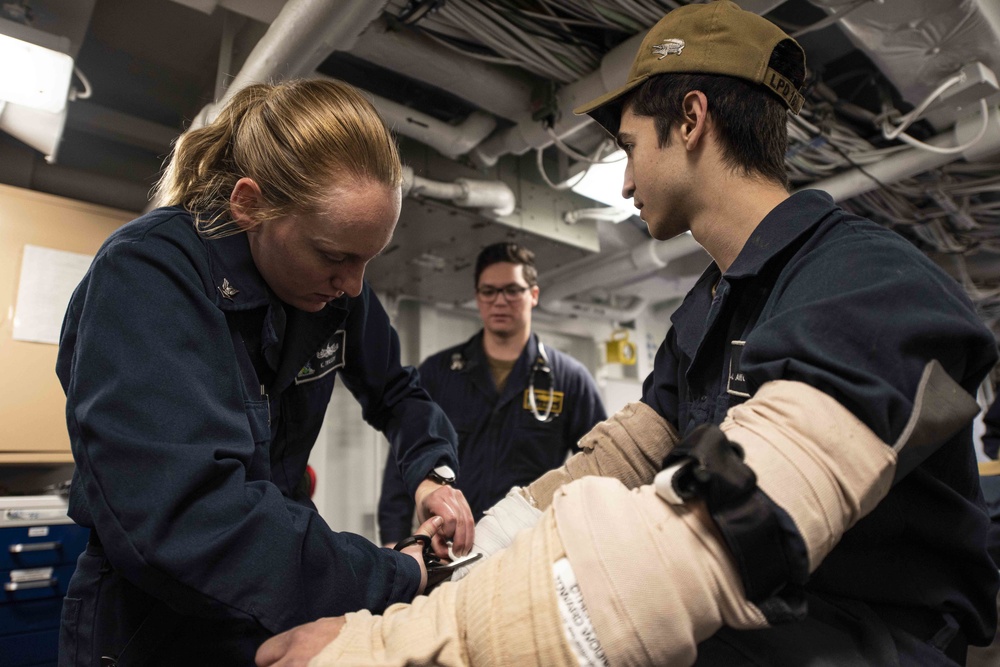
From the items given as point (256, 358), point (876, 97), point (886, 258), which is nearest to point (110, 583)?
point (256, 358)

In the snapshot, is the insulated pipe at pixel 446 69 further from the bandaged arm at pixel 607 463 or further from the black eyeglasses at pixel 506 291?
the bandaged arm at pixel 607 463

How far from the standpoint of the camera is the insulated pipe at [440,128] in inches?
84.5

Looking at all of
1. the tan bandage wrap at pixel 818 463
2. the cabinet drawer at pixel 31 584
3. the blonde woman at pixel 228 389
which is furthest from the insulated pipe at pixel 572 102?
the cabinet drawer at pixel 31 584

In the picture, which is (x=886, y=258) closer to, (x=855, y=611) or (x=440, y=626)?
(x=855, y=611)

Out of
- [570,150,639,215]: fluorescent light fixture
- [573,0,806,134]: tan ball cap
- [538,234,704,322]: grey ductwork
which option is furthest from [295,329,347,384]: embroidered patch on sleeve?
[538,234,704,322]: grey ductwork

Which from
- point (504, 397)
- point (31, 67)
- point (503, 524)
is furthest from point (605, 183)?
point (31, 67)

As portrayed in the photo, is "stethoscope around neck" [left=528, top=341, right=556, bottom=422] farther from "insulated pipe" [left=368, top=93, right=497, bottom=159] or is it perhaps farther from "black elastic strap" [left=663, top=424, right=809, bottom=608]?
"black elastic strap" [left=663, top=424, right=809, bottom=608]

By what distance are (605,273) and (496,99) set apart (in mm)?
1628

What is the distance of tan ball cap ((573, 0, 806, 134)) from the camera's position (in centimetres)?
108

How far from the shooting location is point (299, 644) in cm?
72

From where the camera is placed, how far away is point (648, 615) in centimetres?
58

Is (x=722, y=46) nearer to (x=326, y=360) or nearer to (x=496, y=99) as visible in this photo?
(x=326, y=360)

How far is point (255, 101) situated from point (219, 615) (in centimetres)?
81

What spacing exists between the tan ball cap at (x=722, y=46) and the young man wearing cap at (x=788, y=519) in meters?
0.28
